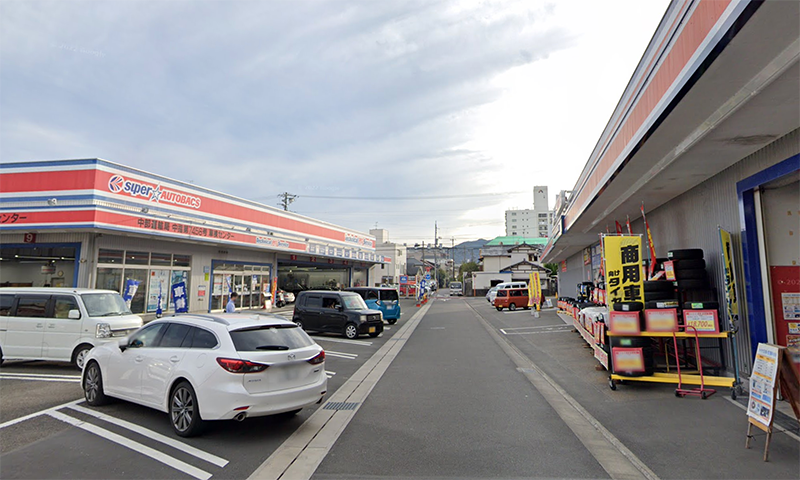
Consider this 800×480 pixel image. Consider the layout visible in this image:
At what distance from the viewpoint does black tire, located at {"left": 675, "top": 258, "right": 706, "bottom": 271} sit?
9.03 m

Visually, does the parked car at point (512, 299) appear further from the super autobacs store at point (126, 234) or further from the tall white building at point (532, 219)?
the tall white building at point (532, 219)

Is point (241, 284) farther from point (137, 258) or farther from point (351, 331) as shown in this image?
point (351, 331)

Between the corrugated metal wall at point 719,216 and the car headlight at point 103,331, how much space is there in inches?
495

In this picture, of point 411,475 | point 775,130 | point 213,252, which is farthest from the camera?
point 213,252

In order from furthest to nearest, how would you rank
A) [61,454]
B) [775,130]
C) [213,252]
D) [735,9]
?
[213,252] → [775,130] → [61,454] → [735,9]

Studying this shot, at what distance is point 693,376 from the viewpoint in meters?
7.90

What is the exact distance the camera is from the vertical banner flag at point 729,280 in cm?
784

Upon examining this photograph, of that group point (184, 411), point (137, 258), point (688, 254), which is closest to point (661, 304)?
point (688, 254)

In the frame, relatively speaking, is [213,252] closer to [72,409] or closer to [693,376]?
[72,409]

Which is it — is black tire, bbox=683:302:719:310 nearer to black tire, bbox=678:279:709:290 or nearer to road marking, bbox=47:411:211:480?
black tire, bbox=678:279:709:290

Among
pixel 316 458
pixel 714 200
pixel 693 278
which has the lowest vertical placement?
pixel 316 458

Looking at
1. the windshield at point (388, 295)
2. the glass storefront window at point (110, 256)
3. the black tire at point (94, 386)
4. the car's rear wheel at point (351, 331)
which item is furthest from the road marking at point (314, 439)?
the windshield at point (388, 295)

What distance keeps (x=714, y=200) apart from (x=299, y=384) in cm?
885

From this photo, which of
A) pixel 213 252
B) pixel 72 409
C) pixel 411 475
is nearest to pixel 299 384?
pixel 411 475
